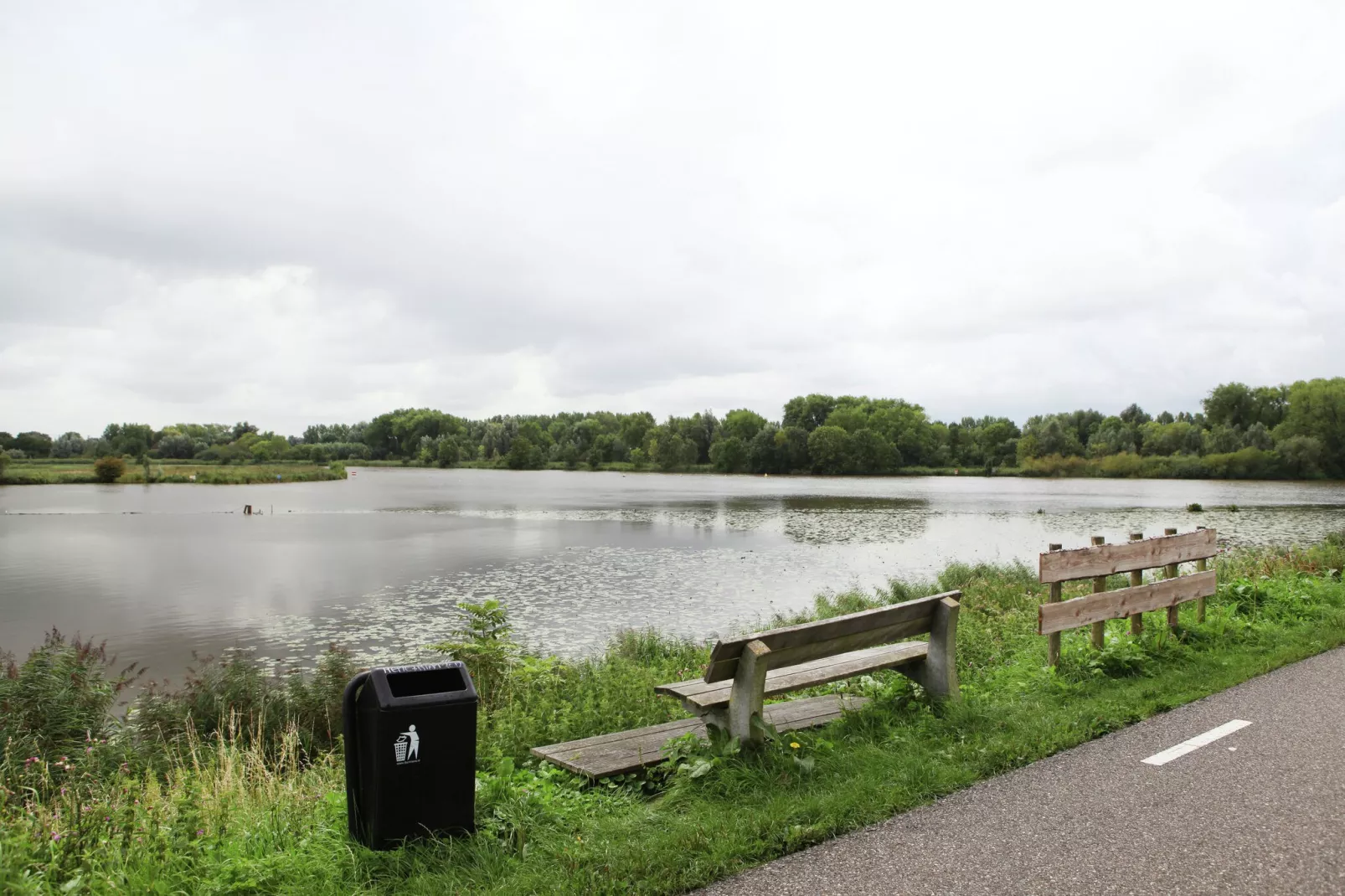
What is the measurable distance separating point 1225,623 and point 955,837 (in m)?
6.58

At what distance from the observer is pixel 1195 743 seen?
5395 mm

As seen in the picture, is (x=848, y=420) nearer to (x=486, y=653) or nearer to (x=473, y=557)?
(x=473, y=557)

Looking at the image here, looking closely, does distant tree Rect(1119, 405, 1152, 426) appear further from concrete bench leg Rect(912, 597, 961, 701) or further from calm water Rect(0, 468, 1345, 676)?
concrete bench leg Rect(912, 597, 961, 701)

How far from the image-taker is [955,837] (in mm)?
4035

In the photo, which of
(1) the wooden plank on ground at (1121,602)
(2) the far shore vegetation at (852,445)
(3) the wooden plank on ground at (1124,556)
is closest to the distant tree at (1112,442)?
(2) the far shore vegetation at (852,445)

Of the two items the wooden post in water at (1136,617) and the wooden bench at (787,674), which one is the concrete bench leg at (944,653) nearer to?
the wooden bench at (787,674)

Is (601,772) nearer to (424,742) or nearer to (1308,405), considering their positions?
(424,742)

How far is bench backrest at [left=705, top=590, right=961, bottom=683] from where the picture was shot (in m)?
4.96

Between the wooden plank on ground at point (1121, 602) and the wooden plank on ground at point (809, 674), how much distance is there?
1444 mm

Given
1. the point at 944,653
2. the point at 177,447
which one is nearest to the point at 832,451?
the point at 177,447

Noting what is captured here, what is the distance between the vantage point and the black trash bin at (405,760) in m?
3.82

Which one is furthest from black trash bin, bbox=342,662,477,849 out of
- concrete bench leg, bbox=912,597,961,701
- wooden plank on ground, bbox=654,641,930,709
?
concrete bench leg, bbox=912,597,961,701

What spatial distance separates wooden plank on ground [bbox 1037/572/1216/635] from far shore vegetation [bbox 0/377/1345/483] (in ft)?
323

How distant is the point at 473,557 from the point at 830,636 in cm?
2464
